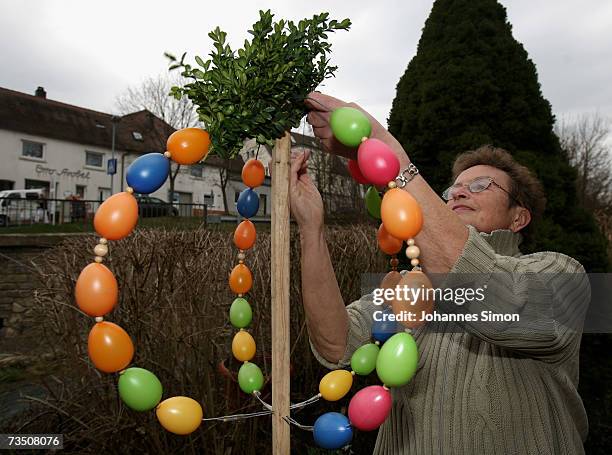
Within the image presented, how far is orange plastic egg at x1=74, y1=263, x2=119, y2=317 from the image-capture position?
0.92 metres

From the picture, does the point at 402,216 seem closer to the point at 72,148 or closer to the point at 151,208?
the point at 151,208

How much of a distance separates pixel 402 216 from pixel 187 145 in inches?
19.3

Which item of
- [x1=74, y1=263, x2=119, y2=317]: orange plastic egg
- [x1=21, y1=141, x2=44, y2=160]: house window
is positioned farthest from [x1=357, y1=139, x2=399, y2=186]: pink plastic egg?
[x1=21, y1=141, x2=44, y2=160]: house window

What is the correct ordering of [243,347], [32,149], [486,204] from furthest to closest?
1. [32,149]
2. [486,204]
3. [243,347]

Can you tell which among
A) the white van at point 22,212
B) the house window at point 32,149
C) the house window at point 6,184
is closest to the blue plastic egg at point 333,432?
Answer: the white van at point 22,212

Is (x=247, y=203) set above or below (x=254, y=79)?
below

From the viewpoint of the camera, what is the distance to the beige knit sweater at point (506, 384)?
1079 mm

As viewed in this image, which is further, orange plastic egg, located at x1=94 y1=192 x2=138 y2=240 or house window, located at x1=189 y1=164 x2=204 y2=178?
house window, located at x1=189 y1=164 x2=204 y2=178

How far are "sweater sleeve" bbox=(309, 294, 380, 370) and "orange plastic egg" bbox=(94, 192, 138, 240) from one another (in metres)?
0.81

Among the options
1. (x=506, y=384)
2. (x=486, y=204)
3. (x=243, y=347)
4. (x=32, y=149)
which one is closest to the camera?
(x=506, y=384)

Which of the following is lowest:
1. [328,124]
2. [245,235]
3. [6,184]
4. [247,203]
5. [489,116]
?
[245,235]

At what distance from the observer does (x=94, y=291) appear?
0.92m

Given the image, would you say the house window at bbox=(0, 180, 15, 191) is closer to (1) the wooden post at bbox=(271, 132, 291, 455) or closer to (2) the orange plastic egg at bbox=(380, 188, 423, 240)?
(1) the wooden post at bbox=(271, 132, 291, 455)

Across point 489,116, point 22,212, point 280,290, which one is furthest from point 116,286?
point 22,212
